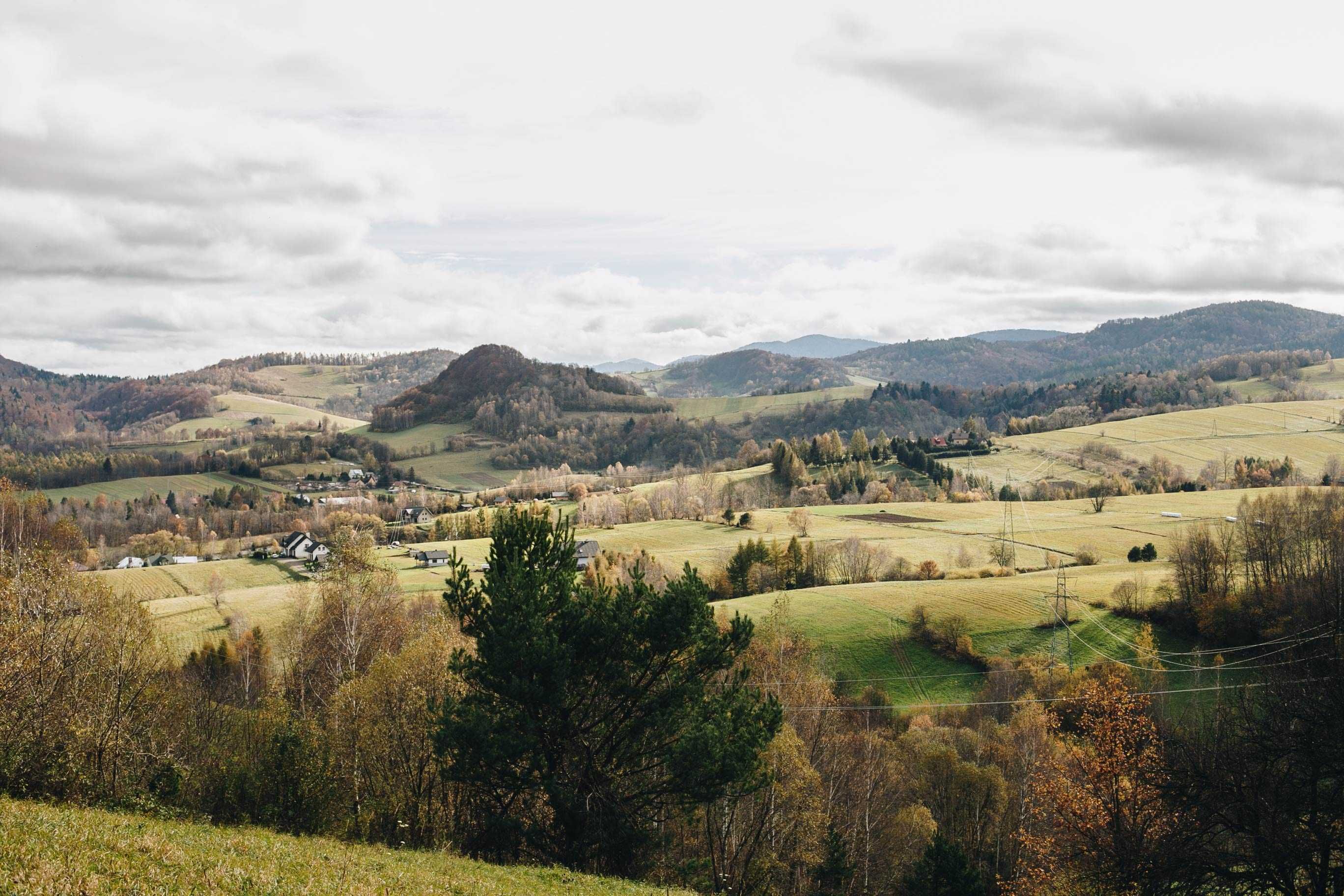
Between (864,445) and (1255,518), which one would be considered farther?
(864,445)

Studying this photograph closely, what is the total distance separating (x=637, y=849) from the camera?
84.1 ft

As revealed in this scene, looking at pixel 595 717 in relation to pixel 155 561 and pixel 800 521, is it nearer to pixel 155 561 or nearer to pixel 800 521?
pixel 800 521

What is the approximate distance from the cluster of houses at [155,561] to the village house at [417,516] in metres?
39.5

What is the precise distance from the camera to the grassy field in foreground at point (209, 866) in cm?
1263

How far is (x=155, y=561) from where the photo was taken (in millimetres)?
122250

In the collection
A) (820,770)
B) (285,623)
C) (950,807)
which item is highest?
(285,623)

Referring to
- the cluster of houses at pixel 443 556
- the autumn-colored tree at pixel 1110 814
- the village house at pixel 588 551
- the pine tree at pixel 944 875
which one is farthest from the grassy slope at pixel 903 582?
the autumn-colored tree at pixel 1110 814

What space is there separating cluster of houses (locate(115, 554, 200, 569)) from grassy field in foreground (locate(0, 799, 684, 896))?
360ft

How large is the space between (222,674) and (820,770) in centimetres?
4807

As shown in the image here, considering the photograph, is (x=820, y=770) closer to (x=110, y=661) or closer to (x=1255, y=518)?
(x=110, y=661)

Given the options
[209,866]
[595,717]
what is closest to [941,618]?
[595,717]

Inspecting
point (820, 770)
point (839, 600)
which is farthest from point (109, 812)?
point (839, 600)

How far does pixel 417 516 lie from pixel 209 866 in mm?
164713

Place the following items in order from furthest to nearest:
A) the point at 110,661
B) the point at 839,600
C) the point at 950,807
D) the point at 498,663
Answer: the point at 839,600 < the point at 950,807 < the point at 110,661 < the point at 498,663
